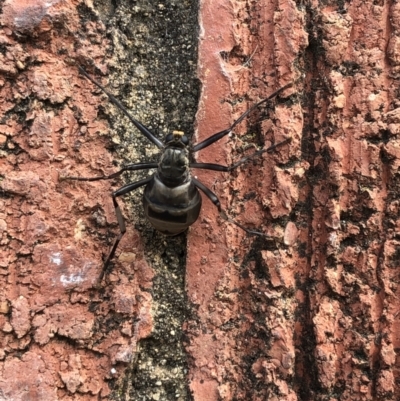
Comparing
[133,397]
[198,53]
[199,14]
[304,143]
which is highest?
[199,14]

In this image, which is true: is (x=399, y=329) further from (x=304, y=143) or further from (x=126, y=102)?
(x=126, y=102)

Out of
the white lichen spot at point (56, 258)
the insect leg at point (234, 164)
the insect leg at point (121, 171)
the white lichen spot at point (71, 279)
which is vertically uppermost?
the insect leg at point (234, 164)

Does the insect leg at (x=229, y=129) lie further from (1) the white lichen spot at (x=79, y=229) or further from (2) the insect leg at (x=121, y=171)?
(1) the white lichen spot at (x=79, y=229)

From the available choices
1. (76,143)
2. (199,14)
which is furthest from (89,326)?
(199,14)

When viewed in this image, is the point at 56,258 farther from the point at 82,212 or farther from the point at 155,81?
the point at 155,81

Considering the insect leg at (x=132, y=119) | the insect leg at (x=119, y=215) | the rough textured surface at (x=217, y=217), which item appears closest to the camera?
the rough textured surface at (x=217, y=217)

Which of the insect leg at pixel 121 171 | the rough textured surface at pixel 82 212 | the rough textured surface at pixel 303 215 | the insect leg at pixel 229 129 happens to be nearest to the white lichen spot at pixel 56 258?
the rough textured surface at pixel 82 212
